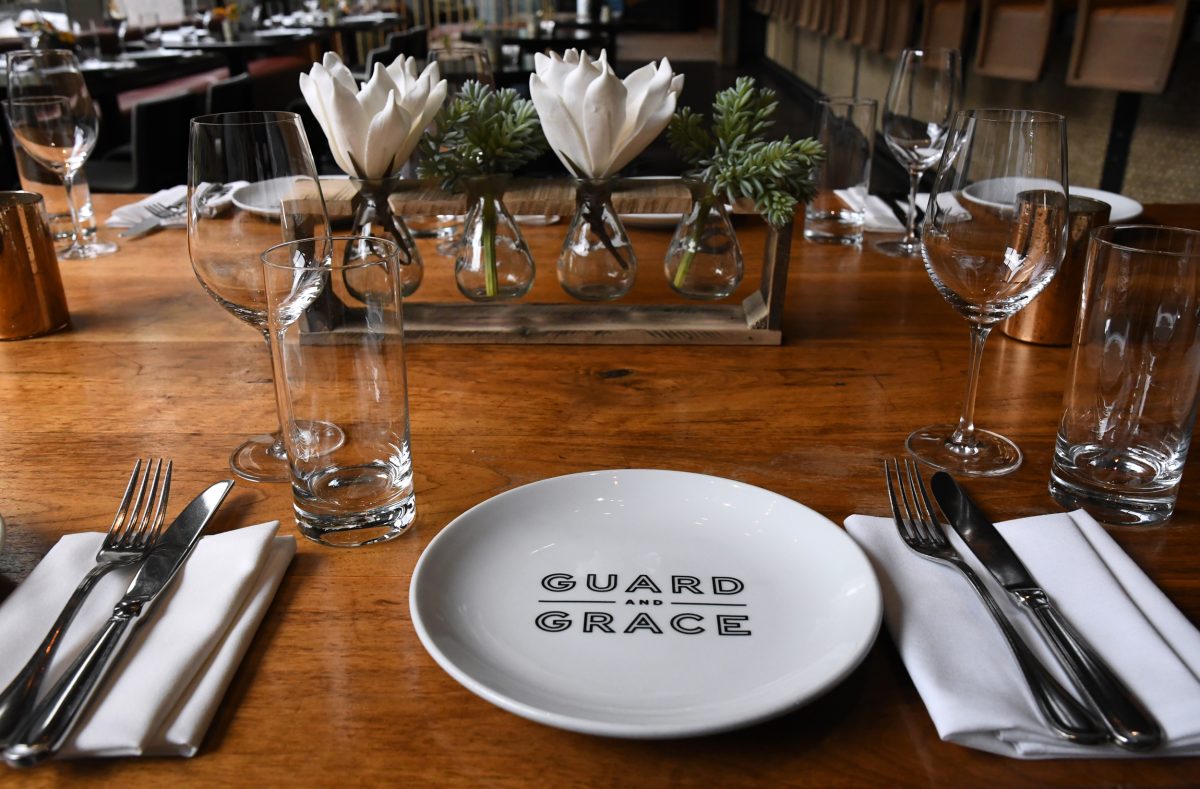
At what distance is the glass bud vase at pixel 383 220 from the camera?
95 cm

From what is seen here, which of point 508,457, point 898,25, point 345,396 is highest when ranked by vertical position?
point 898,25

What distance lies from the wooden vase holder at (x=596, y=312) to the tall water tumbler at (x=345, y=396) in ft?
1.11

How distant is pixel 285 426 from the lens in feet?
2.04

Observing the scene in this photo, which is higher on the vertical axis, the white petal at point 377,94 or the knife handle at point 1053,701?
the white petal at point 377,94

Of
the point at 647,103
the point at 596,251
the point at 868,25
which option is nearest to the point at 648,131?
the point at 647,103

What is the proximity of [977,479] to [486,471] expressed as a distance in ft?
1.27

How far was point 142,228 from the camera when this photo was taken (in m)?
1.42

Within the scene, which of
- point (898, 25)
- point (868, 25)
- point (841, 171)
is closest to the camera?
point (841, 171)

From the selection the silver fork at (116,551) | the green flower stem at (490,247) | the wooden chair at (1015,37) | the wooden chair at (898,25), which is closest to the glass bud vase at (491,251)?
the green flower stem at (490,247)

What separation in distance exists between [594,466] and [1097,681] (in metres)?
0.39

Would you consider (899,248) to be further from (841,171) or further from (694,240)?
(694,240)

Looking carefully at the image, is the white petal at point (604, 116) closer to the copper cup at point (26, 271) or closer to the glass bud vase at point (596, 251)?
the glass bud vase at point (596, 251)

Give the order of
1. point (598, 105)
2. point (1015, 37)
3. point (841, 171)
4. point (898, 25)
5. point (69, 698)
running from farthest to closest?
point (898, 25)
point (1015, 37)
point (841, 171)
point (598, 105)
point (69, 698)

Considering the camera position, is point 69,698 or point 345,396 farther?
point 345,396
